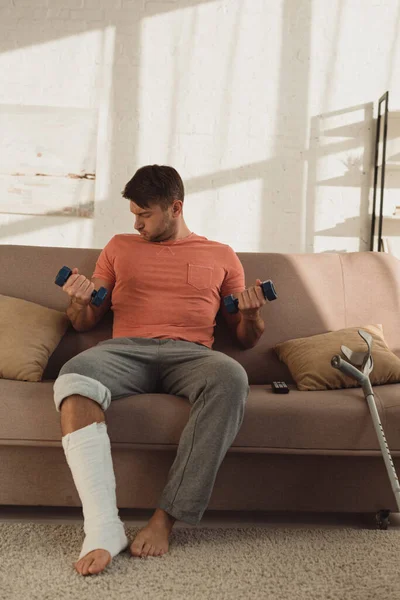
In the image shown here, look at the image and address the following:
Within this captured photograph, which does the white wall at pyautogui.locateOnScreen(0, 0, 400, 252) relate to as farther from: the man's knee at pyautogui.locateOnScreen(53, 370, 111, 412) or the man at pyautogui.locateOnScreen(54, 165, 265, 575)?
the man's knee at pyautogui.locateOnScreen(53, 370, 111, 412)

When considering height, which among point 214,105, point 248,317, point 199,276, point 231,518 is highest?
point 214,105

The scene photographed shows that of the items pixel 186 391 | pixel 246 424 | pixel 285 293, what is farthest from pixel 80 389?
pixel 285 293

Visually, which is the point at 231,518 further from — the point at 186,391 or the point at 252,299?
the point at 252,299

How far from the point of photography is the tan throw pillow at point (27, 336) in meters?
2.12

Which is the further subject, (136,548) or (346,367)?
(346,367)

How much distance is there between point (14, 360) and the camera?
7.00 feet

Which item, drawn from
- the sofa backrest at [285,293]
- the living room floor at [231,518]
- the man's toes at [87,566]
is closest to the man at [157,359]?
the man's toes at [87,566]

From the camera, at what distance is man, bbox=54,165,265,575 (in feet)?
5.54

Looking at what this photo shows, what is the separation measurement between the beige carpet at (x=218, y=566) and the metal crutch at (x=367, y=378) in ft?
0.63

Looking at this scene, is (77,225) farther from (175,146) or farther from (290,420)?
(290,420)

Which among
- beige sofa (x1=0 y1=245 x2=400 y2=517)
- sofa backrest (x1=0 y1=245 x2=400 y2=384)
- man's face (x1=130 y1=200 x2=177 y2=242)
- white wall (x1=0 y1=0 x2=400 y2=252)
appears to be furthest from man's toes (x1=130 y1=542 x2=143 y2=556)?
white wall (x1=0 y1=0 x2=400 y2=252)

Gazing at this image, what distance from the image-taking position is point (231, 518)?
6.88 ft

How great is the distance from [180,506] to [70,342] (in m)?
0.86

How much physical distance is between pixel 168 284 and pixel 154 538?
34.9 inches
